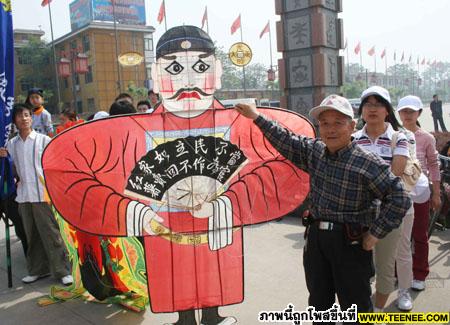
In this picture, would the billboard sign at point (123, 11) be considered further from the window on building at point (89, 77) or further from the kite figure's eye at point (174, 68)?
the kite figure's eye at point (174, 68)

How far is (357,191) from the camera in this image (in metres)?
1.81

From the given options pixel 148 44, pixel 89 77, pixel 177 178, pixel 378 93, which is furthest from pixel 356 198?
pixel 148 44

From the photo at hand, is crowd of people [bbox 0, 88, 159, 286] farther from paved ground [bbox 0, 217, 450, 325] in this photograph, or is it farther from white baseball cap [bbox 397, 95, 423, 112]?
white baseball cap [bbox 397, 95, 423, 112]

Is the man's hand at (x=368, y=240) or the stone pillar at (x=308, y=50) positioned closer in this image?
the man's hand at (x=368, y=240)

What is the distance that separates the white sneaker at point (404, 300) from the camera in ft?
8.80

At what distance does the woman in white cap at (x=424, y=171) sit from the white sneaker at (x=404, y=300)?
320 mm

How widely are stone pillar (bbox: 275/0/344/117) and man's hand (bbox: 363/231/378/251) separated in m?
3.83

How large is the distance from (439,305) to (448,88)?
10271cm

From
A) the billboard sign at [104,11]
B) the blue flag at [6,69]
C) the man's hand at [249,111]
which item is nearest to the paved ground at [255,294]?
the blue flag at [6,69]

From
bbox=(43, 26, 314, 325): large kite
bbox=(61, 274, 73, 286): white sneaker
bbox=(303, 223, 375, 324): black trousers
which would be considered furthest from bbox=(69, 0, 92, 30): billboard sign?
bbox=(303, 223, 375, 324): black trousers

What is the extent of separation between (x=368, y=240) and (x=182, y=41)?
1.39m

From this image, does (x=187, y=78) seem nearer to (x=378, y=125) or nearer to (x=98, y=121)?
(x=98, y=121)

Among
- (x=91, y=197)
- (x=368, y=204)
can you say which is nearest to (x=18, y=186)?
(x=91, y=197)

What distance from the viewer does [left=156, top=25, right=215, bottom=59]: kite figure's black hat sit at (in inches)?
83.6
